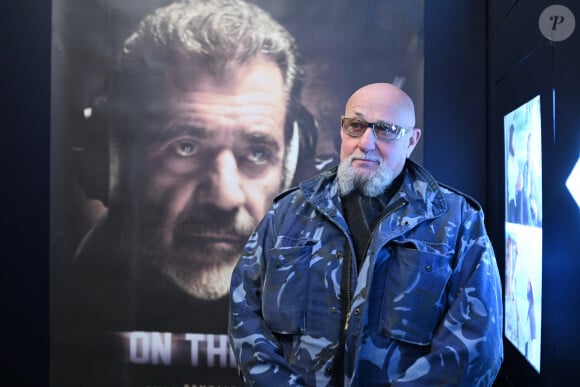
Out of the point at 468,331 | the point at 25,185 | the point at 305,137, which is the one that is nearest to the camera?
the point at 468,331

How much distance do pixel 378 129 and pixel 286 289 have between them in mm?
505

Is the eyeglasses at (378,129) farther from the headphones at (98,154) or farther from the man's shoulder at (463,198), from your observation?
the headphones at (98,154)

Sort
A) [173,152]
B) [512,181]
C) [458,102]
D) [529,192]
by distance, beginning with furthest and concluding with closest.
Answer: [173,152] → [458,102] → [512,181] → [529,192]

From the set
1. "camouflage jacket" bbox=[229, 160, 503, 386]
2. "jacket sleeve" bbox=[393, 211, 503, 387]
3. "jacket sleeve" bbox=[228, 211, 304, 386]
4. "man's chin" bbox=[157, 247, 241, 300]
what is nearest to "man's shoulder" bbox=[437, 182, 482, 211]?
"camouflage jacket" bbox=[229, 160, 503, 386]

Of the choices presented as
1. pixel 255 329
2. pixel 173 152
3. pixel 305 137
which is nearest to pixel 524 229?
pixel 255 329

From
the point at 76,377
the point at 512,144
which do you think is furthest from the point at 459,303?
the point at 76,377

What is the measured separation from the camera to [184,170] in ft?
10.6

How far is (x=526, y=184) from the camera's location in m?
2.22

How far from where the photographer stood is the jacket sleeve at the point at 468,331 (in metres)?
1.49

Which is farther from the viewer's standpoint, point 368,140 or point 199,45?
point 199,45

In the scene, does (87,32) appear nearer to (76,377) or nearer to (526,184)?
(76,377)

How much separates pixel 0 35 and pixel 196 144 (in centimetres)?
124

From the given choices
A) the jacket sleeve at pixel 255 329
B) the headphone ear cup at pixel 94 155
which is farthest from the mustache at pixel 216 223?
the jacket sleeve at pixel 255 329

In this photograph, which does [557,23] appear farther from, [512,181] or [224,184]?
[224,184]
